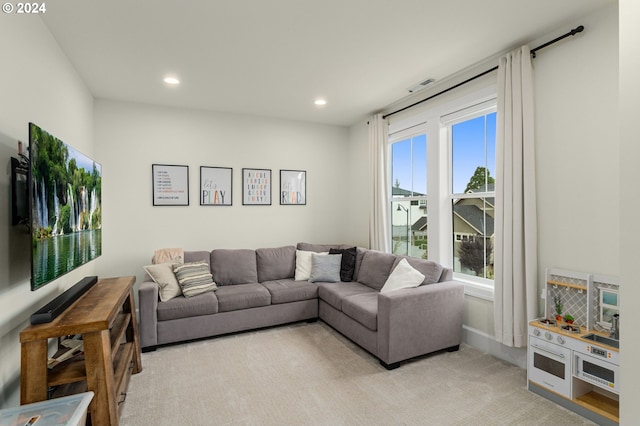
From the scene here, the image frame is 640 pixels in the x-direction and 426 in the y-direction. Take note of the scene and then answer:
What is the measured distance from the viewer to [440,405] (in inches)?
89.2

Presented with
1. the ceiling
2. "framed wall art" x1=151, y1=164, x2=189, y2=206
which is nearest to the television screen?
the ceiling

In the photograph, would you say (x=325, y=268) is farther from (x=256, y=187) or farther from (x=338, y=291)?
(x=256, y=187)

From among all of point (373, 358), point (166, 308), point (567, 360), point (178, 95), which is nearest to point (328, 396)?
point (373, 358)

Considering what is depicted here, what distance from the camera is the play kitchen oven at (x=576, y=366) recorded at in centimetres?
204

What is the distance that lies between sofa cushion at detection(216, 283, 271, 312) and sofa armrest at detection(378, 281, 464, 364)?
1.47 metres

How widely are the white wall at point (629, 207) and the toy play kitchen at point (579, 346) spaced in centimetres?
111

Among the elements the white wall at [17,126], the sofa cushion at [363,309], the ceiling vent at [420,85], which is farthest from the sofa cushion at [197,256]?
the ceiling vent at [420,85]

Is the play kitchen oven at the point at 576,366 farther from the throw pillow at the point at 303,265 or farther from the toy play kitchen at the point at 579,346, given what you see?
the throw pillow at the point at 303,265

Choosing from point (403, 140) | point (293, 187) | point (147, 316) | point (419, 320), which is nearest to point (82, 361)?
point (147, 316)

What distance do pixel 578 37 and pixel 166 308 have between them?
13.9 ft

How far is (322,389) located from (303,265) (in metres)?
1.99

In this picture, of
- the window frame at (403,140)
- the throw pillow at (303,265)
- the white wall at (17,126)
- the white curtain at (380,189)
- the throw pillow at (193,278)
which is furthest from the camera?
the white curtain at (380,189)

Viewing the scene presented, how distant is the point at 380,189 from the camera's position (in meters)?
4.42

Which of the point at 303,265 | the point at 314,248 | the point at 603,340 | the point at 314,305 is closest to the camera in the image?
the point at 603,340
